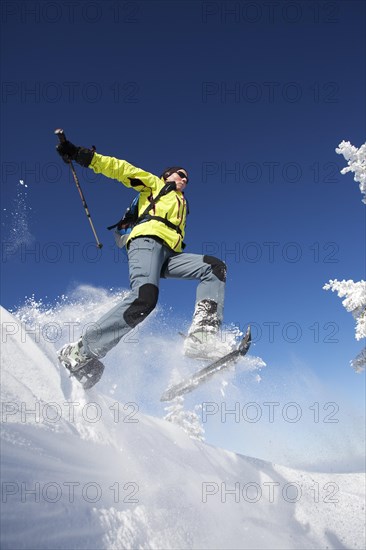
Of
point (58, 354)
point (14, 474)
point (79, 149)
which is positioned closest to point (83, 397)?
point (58, 354)

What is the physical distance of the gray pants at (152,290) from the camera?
14.1ft

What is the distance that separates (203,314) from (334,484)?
13.7 ft

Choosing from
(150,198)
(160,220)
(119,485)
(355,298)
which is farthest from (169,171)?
(355,298)

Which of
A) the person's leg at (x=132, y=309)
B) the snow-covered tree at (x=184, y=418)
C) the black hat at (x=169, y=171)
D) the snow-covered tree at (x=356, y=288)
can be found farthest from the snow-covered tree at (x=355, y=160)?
the snow-covered tree at (x=184, y=418)

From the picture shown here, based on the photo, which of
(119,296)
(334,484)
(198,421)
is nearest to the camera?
(334,484)

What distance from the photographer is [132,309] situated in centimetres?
429

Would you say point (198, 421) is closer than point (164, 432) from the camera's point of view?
No

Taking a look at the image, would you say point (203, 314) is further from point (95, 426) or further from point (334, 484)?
point (334, 484)

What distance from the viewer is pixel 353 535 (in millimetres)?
4875

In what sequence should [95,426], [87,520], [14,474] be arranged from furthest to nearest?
1. [95,426]
2. [87,520]
3. [14,474]

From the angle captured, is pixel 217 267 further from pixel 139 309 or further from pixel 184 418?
pixel 184 418

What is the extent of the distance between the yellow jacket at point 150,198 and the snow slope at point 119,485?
2049mm

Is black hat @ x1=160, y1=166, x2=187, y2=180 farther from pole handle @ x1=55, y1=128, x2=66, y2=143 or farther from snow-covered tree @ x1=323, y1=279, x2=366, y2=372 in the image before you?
snow-covered tree @ x1=323, y1=279, x2=366, y2=372

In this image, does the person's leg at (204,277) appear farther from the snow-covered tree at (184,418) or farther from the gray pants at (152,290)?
the snow-covered tree at (184,418)
